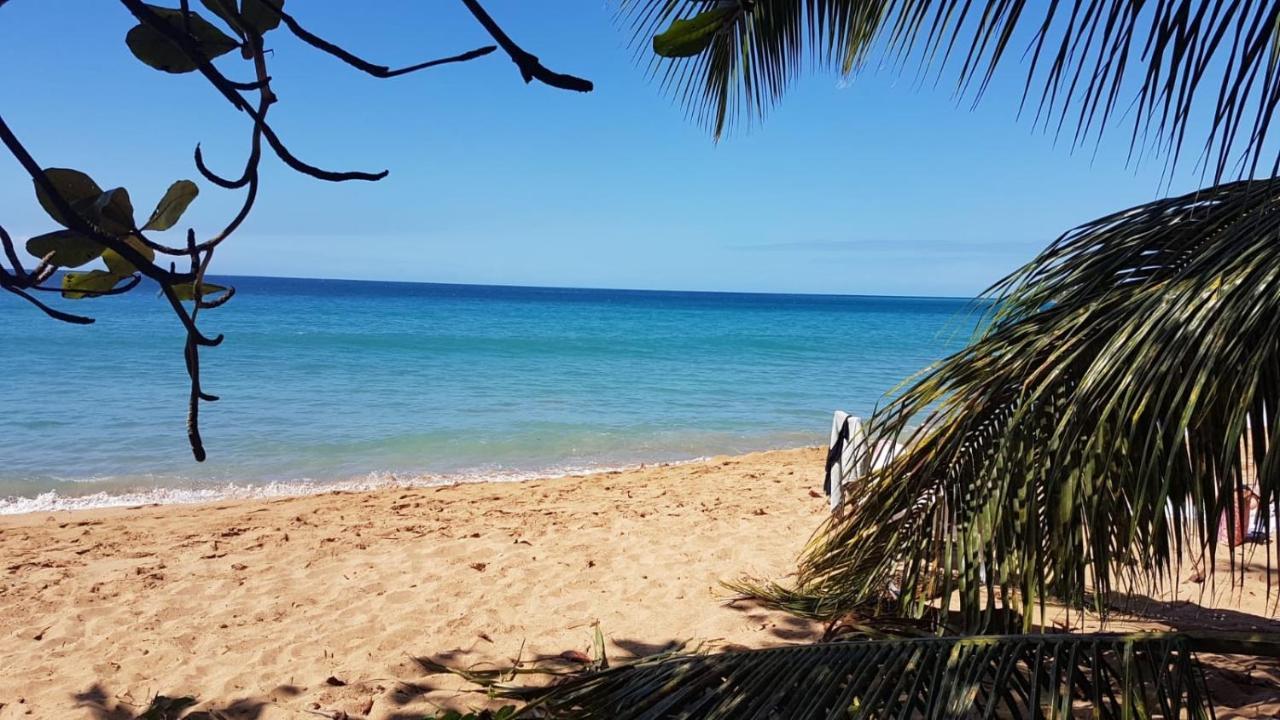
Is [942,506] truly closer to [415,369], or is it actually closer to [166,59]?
[166,59]

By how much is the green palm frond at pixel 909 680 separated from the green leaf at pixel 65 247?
1392 millimetres

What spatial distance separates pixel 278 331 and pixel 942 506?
108 feet

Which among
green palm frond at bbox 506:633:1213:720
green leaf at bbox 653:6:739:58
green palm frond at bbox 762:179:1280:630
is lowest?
green palm frond at bbox 506:633:1213:720

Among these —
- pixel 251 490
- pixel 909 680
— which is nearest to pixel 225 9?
pixel 909 680

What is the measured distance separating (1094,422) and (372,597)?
4.06 m

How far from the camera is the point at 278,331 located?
1257 inches

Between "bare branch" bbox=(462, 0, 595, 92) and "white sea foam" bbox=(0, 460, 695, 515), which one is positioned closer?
"bare branch" bbox=(462, 0, 595, 92)

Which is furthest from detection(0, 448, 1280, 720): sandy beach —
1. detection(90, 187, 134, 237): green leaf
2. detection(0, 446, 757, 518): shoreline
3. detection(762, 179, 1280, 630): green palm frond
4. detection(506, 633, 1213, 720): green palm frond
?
detection(90, 187, 134, 237): green leaf

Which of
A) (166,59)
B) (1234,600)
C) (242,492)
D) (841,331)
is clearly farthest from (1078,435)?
(841,331)

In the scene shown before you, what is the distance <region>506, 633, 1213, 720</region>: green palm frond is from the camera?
5.02 ft

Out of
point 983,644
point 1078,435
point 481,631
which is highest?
point 1078,435

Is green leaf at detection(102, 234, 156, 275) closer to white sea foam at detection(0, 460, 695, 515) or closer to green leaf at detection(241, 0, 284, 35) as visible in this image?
green leaf at detection(241, 0, 284, 35)

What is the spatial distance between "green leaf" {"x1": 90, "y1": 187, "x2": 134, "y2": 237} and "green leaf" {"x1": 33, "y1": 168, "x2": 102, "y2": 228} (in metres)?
0.02

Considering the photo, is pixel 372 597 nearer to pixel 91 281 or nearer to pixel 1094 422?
pixel 1094 422
